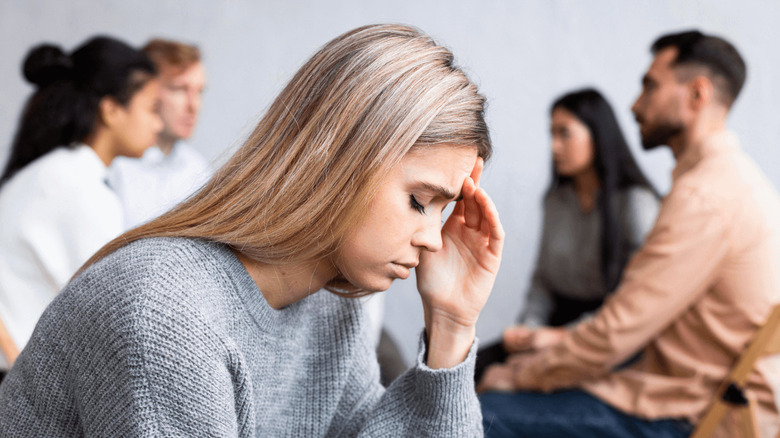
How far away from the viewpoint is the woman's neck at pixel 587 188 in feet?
7.45

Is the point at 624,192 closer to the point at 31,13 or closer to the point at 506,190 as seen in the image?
the point at 506,190

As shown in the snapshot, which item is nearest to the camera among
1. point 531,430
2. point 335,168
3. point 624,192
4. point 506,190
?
point 335,168

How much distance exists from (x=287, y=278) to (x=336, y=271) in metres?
0.06

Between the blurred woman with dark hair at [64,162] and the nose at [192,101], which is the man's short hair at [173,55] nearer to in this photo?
the nose at [192,101]

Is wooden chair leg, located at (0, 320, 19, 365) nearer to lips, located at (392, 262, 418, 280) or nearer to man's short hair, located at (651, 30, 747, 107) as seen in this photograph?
lips, located at (392, 262, 418, 280)

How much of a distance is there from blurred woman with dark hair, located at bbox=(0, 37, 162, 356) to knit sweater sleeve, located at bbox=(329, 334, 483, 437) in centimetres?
85

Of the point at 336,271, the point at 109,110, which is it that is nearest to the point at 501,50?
the point at 109,110

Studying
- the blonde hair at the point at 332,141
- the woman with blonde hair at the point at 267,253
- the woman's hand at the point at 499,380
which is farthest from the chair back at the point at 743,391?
the blonde hair at the point at 332,141

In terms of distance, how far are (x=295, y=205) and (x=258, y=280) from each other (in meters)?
0.15

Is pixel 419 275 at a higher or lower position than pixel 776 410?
higher

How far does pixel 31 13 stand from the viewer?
2.70 meters

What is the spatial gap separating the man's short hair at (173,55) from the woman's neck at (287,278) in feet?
5.34

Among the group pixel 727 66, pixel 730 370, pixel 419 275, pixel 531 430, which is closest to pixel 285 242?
pixel 419 275

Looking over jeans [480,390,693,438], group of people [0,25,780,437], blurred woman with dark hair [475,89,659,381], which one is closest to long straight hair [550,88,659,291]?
blurred woman with dark hair [475,89,659,381]
